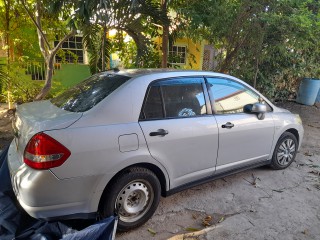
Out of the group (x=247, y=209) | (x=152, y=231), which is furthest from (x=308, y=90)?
(x=152, y=231)

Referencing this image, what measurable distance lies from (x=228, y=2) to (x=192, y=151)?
4029 millimetres

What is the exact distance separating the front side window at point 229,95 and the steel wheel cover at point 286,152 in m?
1.04

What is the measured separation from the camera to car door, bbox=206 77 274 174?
344 centimetres

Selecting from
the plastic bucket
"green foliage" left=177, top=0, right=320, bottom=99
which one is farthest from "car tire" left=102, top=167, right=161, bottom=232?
the plastic bucket

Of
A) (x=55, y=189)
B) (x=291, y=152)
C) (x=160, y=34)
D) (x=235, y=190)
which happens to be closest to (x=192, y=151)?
(x=235, y=190)

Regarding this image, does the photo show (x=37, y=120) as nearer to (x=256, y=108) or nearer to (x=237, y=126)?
(x=237, y=126)

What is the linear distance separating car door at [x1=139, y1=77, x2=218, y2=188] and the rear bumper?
30.6 inches

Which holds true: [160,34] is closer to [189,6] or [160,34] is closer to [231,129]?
[189,6]

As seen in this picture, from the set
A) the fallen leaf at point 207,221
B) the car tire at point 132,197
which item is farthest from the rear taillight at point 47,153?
the fallen leaf at point 207,221

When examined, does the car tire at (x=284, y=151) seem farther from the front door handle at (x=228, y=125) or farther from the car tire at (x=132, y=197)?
the car tire at (x=132, y=197)

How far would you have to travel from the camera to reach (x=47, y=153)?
7.50 ft

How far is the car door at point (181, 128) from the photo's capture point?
2.84m

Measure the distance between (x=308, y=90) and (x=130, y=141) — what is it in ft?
28.9

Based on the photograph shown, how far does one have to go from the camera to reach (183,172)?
3.14 m
